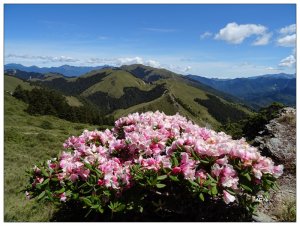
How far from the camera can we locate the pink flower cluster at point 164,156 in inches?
285

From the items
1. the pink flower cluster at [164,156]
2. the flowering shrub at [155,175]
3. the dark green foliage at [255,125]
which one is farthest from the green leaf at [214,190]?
the dark green foliage at [255,125]

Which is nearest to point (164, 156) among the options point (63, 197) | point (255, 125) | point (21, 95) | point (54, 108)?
point (63, 197)

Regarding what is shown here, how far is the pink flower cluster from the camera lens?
7.25 meters

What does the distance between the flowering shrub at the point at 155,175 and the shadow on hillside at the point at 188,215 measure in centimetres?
30

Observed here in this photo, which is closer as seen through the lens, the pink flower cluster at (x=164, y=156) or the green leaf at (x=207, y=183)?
the green leaf at (x=207, y=183)

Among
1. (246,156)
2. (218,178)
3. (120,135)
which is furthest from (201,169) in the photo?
(120,135)

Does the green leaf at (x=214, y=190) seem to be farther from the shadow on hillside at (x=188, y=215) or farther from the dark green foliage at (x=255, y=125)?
the dark green foliage at (x=255, y=125)

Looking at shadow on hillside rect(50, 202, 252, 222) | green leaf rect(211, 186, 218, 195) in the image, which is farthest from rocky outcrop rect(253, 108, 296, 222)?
green leaf rect(211, 186, 218, 195)

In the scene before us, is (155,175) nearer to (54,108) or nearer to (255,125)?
(255,125)

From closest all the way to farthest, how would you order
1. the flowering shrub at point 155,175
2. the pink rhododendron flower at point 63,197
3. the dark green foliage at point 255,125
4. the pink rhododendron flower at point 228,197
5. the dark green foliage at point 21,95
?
1. the pink rhododendron flower at point 228,197
2. the flowering shrub at point 155,175
3. the pink rhododendron flower at point 63,197
4. the dark green foliage at point 255,125
5. the dark green foliage at point 21,95

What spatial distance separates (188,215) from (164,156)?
153cm

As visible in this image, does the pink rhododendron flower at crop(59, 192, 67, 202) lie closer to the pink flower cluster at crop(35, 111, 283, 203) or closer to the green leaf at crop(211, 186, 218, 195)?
the pink flower cluster at crop(35, 111, 283, 203)

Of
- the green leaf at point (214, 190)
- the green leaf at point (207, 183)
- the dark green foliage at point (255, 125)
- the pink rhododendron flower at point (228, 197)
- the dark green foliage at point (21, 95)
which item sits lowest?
the pink rhododendron flower at point (228, 197)

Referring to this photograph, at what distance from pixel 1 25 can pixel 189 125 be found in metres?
5.68
